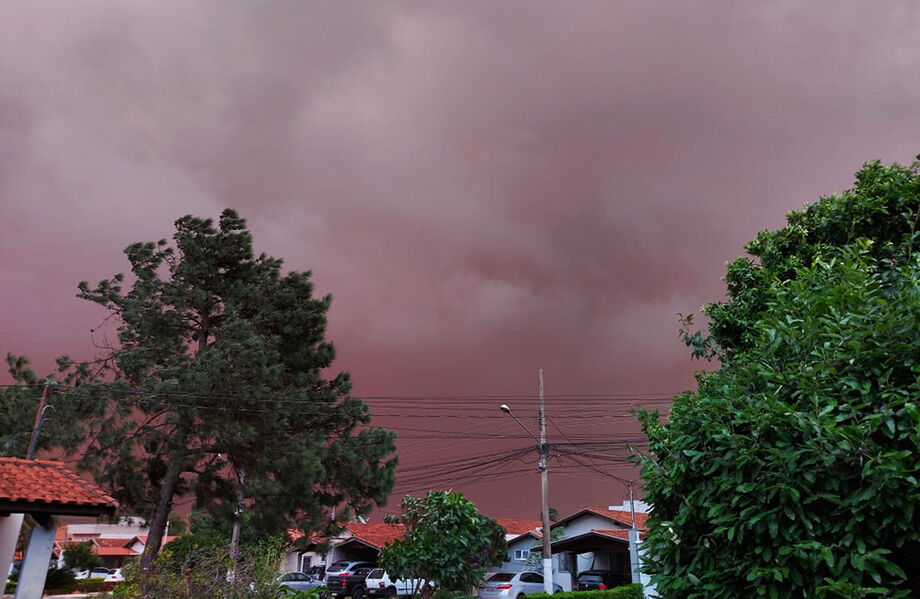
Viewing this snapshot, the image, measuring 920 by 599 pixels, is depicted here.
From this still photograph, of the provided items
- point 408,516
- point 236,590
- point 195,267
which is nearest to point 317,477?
point 408,516

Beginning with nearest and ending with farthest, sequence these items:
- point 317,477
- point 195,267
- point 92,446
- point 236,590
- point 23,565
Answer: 1. point 236,590
2. point 23,565
3. point 92,446
4. point 317,477
5. point 195,267

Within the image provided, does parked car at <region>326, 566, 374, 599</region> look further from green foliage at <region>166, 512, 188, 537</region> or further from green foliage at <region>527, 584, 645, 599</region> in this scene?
green foliage at <region>527, 584, 645, 599</region>

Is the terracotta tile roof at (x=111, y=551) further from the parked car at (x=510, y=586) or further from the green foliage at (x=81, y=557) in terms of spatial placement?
the parked car at (x=510, y=586)

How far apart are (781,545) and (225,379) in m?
24.3

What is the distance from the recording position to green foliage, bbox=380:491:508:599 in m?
22.6

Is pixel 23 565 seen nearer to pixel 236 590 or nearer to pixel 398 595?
pixel 236 590

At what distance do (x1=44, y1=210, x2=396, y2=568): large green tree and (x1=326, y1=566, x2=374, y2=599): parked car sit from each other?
7498 millimetres

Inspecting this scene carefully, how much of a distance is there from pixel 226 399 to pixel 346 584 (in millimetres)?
15307

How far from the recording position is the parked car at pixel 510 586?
29.6 m

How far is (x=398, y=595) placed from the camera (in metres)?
33.6

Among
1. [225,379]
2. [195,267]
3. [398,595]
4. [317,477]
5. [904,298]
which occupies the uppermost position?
[195,267]

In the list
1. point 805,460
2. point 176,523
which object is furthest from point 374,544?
point 805,460

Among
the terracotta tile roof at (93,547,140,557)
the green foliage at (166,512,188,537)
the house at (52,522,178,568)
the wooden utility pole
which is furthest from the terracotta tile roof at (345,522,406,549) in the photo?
the terracotta tile roof at (93,547,140,557)

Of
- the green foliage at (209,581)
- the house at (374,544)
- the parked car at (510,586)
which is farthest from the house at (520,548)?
the green foliage at (209,581)
